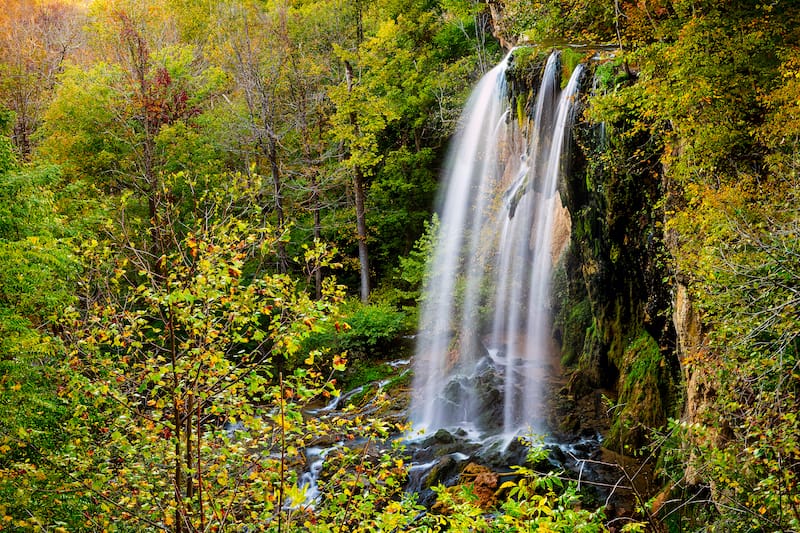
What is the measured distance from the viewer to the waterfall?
13.1 m

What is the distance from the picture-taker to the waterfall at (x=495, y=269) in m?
13.1

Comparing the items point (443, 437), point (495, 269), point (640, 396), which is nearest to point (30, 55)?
point (495, 269)

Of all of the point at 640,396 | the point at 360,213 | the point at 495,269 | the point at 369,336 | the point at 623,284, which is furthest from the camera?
the point at 360,213

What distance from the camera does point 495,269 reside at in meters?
16.1

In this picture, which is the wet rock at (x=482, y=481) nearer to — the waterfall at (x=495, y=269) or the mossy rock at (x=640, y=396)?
the mossy rock at (x=640, y=396)

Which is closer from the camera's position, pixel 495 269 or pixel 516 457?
pixel 516 457

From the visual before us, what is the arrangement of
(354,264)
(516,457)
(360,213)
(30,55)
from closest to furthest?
(516,457) → (360,213) → (30,55) → (354,264)

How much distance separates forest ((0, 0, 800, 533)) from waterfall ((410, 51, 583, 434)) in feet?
2.19

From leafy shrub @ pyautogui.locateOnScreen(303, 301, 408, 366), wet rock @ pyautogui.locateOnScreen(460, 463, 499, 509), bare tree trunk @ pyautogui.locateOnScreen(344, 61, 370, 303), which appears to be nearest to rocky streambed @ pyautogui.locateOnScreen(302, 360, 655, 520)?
wet rock @ pyautogui.locateOnScreen(460, 463, 499, 509)

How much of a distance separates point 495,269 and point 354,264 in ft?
21.9

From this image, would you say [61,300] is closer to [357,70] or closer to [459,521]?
[459,521]

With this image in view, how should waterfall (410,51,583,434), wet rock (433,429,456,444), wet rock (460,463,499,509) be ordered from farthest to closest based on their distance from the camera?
waterfall (410,51,583,434), wet rock (433,429,456,444), wet rock (460,463,499,509)

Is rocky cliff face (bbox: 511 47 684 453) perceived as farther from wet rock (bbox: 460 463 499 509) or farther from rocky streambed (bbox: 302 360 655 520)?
wet rock (bbox: 460 463 499 509)

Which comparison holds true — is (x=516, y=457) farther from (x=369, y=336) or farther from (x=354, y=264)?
(x=354, y=264)
